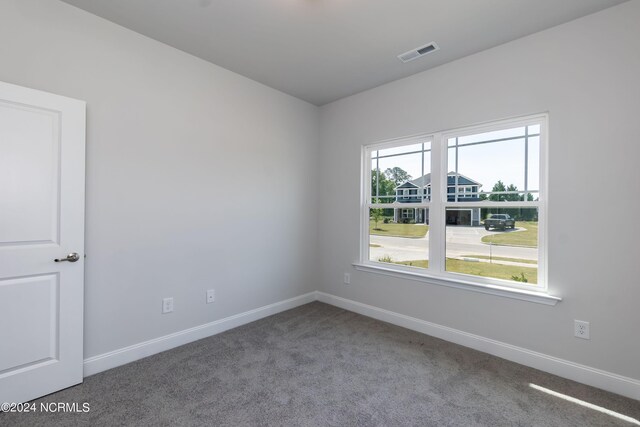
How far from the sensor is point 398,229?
3352mm

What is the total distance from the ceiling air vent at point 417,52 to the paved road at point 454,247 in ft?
5.61

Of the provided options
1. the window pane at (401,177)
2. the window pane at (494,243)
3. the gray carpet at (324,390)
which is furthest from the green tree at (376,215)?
the gray carpet at (324,390)

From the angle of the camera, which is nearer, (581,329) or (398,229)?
(581,329)

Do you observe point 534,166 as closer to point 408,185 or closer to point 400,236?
point 408,185

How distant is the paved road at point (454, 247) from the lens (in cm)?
257

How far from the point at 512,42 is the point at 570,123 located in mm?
865

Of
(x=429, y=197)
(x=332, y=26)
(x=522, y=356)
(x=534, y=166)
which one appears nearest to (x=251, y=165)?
(x=332, y=26)

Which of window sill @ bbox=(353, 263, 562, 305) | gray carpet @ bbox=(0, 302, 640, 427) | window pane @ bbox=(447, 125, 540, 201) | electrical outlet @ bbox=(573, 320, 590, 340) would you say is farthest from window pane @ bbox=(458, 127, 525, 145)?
gray carpet @ bbox=(0, 302, 640, 427)

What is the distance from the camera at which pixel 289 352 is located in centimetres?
254

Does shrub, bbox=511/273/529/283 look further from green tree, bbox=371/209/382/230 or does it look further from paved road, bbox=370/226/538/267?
green tree, bbox=371/209/382/230

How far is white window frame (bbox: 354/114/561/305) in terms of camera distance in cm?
239

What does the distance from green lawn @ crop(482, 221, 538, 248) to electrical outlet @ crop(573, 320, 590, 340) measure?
0.63m

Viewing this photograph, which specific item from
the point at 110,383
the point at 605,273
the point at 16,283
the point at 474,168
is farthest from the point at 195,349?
the point at 605,273

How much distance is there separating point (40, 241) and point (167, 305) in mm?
1059
